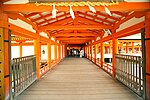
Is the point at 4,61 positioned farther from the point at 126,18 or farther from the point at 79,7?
the point at 126,18

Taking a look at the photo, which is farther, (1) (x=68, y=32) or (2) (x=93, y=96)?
(1) (x=68, y=32)

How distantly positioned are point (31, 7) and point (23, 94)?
2.40m

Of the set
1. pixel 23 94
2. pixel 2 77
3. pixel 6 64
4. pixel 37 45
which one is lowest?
pixel 23 94

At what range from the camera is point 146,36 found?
381 centimetres

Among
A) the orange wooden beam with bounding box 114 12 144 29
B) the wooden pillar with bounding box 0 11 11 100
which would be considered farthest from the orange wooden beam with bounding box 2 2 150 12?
the orange wooden beam with bounding box 114 12 144 29

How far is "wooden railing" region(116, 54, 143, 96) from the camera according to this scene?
13.7 ft

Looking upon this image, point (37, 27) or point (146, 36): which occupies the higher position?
point (37, 27)

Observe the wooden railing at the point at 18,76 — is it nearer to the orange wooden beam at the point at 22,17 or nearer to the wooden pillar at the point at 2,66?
the wooden pillar at the point at 2,66

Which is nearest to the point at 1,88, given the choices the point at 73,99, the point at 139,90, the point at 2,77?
the point at 2,77

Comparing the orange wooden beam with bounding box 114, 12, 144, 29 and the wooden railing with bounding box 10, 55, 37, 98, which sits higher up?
the orange wooden beam with bounding box 114, 12, 144, 29

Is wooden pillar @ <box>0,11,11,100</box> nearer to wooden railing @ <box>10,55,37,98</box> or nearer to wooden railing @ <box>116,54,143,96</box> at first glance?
wooden railing @ <box>10,55,37,98</box>

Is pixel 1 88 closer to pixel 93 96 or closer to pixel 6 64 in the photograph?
pixel 6 64

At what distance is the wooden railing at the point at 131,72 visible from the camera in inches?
164

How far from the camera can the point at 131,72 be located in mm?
4820
